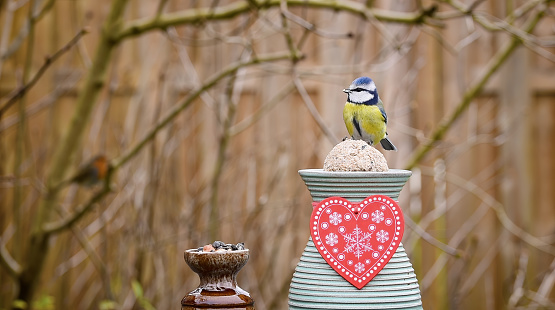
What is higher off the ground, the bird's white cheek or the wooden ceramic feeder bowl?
the bird's white cheek

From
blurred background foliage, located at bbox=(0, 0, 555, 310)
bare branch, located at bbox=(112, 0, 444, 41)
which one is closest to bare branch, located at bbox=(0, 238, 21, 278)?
blurred background foliage, located at bbox=(0, 0, 555, 310)

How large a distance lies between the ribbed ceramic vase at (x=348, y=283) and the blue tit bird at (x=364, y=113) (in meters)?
0.24

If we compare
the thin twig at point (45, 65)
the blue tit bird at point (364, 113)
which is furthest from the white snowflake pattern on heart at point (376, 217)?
the thin twig at point (45, 65)

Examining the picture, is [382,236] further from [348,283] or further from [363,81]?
[363,81]

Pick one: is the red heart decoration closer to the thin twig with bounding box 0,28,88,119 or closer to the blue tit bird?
the blue tit bird

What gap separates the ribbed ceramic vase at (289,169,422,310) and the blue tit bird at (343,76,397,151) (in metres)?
0.24

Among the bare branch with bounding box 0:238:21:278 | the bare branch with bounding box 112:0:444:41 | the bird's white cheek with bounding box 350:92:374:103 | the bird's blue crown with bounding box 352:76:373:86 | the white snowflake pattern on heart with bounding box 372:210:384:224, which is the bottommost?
the bare branch with bounding box 0:238:21:278

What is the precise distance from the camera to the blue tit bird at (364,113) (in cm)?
214

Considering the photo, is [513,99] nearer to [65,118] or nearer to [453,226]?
[453,226]

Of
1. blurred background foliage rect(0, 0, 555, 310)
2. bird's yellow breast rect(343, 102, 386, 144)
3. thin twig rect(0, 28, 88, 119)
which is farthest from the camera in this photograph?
blurred background foliage rect(0, 0, 555, 310)

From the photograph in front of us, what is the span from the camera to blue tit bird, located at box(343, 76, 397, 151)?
214 cm

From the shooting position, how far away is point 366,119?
2.14m

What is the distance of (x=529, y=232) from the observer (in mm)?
4480

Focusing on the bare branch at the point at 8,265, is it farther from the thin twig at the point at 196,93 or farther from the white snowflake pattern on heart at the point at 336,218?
the white snowflake pattern on heart at the point at 336,218
